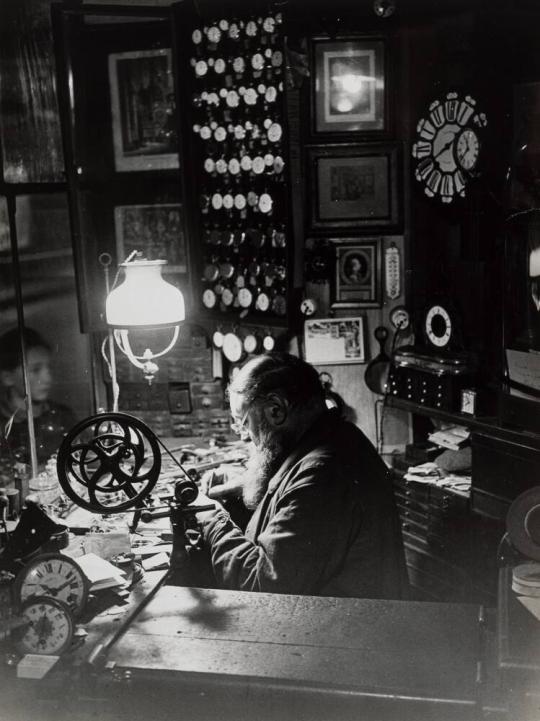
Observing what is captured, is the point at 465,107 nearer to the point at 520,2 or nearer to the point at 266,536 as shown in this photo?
the point at 520,2

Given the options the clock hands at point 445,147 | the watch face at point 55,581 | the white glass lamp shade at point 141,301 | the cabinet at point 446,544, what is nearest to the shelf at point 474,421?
the cabinet at point 446,544

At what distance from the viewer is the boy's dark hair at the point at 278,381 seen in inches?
139

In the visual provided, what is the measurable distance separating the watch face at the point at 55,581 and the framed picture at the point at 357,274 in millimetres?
3146

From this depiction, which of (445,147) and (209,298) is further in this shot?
(209,298)

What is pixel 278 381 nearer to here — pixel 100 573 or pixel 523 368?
pixel 100 573

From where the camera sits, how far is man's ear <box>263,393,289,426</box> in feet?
11.6

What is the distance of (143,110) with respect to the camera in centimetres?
545

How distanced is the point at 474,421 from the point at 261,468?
1.60 metres

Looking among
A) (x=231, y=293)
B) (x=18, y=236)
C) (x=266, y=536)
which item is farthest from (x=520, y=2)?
(x=266, y=536)

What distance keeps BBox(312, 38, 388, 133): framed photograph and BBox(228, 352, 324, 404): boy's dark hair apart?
2.19 m

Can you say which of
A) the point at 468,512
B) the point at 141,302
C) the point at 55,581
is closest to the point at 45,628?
the point at 55,581

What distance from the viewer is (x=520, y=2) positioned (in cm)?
471

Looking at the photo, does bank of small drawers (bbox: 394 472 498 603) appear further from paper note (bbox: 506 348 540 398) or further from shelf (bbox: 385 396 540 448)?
paper note (bbox: 506 348 540 398)

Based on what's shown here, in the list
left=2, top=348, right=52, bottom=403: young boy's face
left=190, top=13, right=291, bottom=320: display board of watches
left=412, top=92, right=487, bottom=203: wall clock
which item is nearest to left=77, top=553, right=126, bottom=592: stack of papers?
left=2, top=348, right=52, bottom=403: young boy's face
